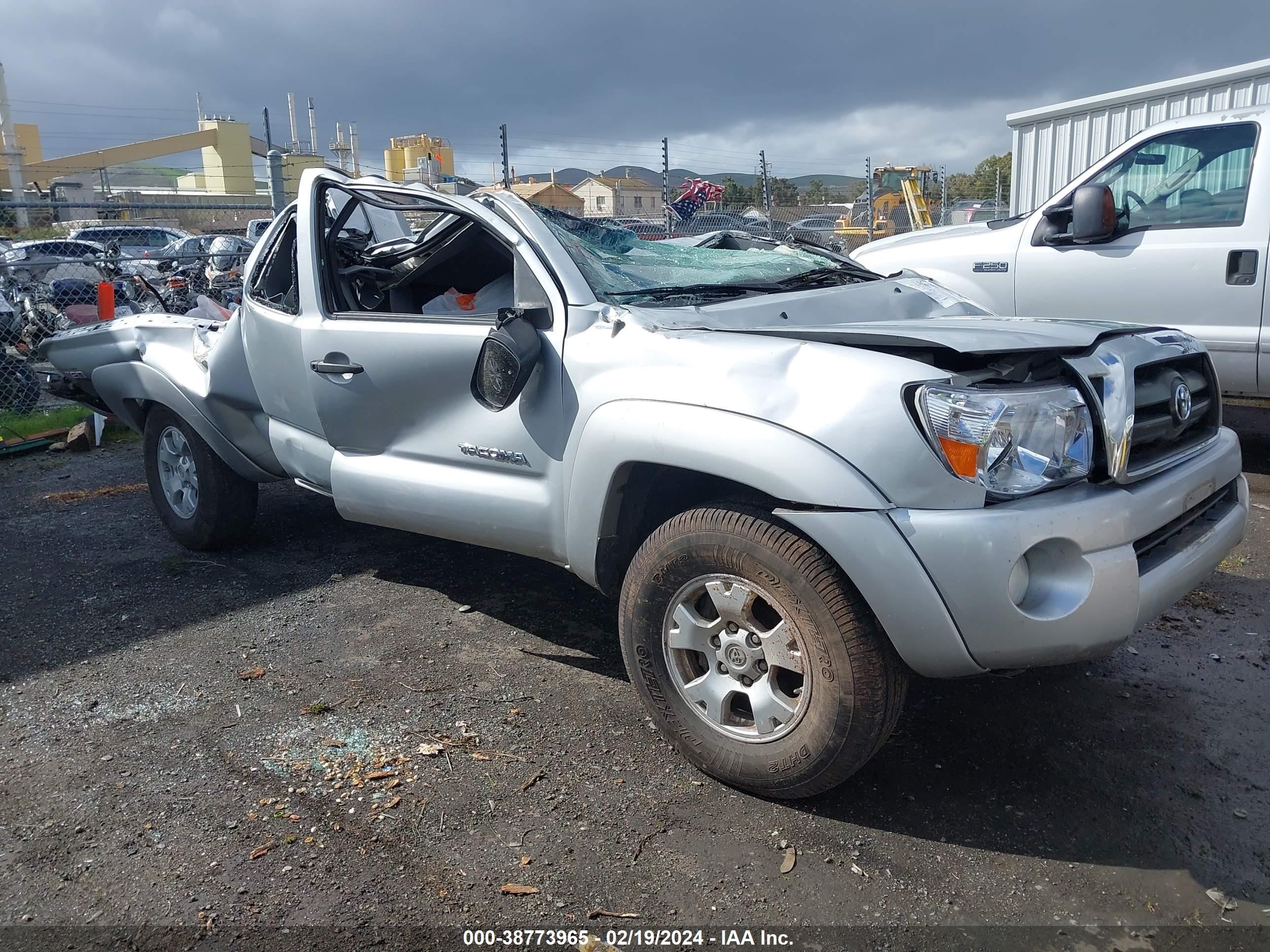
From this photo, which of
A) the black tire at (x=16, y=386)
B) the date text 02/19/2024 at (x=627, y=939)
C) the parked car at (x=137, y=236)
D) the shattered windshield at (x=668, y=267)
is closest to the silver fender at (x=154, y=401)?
the shattered windshield at (x=668, y=267)

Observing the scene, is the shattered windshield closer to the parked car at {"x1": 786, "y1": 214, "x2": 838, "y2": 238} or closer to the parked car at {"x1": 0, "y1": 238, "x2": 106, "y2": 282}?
the parked car at {"x1": 0, "y1": 238, "x2": 106, "y2": 282}

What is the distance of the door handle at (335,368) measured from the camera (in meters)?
3.91

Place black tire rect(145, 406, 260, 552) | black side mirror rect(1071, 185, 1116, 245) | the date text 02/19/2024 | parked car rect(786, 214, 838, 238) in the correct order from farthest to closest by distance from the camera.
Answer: parked car rect(786, 214, 838, 238)
black side mirror rect(1071, 185, 1116, 245)
black tire rect(145, 406, 260, 552)
the date text 02/19/2024

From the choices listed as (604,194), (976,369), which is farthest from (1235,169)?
(604,194)

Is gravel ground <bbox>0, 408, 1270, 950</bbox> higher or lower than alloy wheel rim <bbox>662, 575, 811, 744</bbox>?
lower

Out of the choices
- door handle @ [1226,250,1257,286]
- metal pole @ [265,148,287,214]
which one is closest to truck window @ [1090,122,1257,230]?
door handle @ [1226,250,1257,286]

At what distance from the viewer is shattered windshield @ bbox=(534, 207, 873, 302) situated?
3.46 m

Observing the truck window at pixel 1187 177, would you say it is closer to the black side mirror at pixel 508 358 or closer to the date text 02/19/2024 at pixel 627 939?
the black side mirror at pixel 508 358

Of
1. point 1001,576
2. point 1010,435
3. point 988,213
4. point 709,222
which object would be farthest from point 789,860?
point 988,213

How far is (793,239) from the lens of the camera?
4691 mm

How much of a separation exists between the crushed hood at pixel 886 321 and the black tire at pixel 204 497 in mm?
2710

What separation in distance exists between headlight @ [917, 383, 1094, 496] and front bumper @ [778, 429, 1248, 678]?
6 cm

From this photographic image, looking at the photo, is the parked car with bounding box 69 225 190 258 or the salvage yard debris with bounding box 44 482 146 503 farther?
the parked car with bounding box 69 225 190 258

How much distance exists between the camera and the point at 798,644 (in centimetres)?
270
